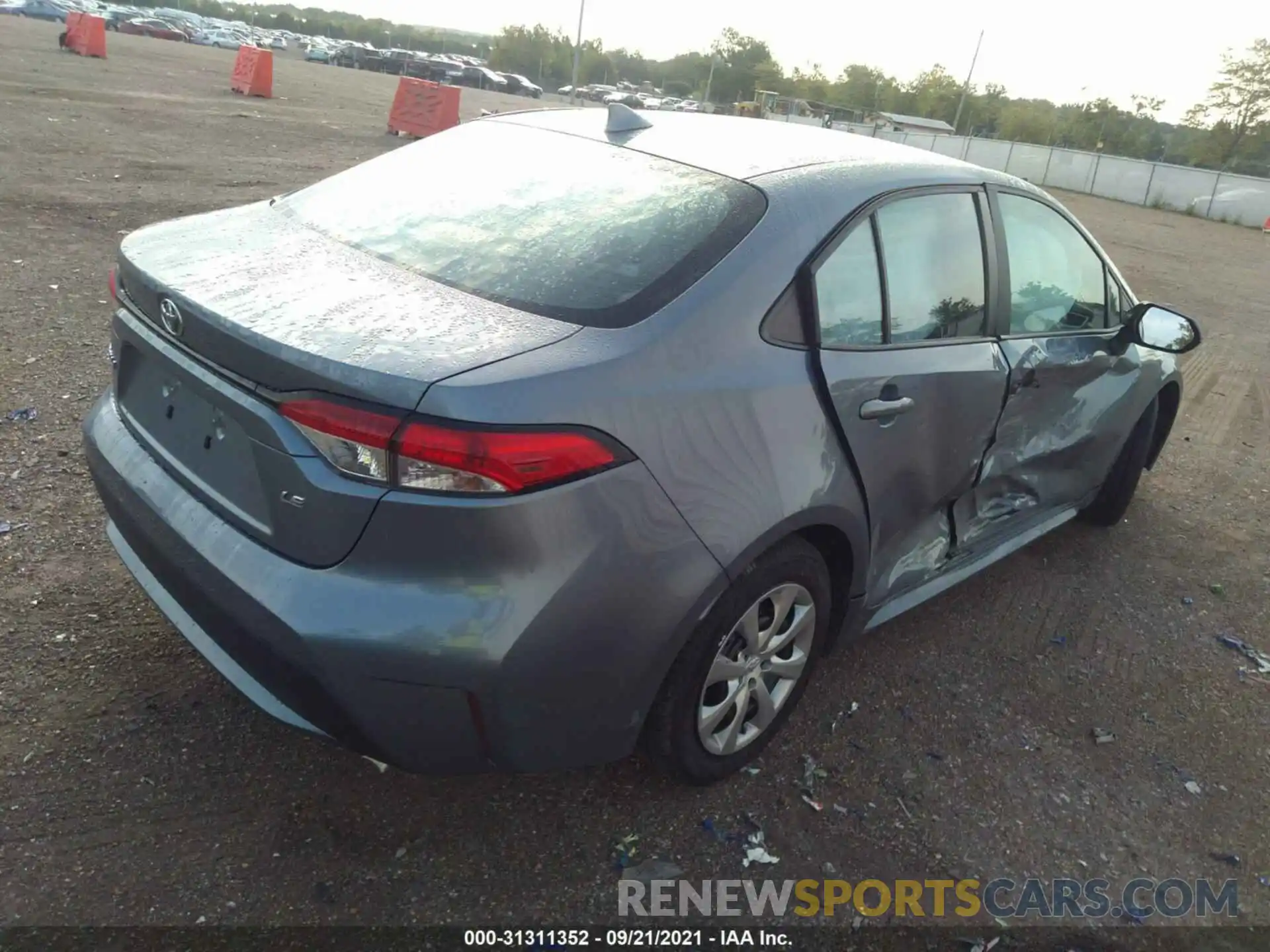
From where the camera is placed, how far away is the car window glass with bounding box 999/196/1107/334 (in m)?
3.23

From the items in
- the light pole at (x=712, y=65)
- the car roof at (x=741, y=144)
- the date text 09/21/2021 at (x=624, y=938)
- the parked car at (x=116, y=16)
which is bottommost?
the date text 09/21/2021 at (x=624, y=938)

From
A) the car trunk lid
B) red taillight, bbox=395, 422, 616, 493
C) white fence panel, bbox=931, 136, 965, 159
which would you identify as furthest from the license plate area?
white fence panel, bbox=931, 136, 965, 159

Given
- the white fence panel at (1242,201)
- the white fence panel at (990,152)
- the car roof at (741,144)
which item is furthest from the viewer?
the white fence panel at (990,152)

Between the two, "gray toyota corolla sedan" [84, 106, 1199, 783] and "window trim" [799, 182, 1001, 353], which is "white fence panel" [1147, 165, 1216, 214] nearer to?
"window trim" [799, 182, 1001, 353]

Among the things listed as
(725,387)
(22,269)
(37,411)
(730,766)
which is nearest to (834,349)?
(725,387)

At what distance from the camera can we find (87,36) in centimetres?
2683

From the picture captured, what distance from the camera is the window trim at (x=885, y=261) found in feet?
7.80

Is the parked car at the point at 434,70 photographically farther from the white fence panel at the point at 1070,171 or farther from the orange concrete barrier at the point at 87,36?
the white fence panel at the point at 1070,171

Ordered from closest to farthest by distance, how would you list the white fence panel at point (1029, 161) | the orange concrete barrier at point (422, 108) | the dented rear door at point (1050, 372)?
the dented rear door at point (1050, 372), the orange concrete barrier at point (422, 108), the white fence panel at point (1029, 161)

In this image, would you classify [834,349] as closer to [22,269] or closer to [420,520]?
[420,520]

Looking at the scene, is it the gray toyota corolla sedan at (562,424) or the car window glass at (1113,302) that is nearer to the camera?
the gray toyota corolla sedan at (562,424)

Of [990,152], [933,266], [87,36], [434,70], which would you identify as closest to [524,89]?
[434,70]

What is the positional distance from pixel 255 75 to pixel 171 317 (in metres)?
23.8

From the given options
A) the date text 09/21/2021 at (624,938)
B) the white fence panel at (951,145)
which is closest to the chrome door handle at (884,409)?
the date text 09/21/2021 at (624,938)
